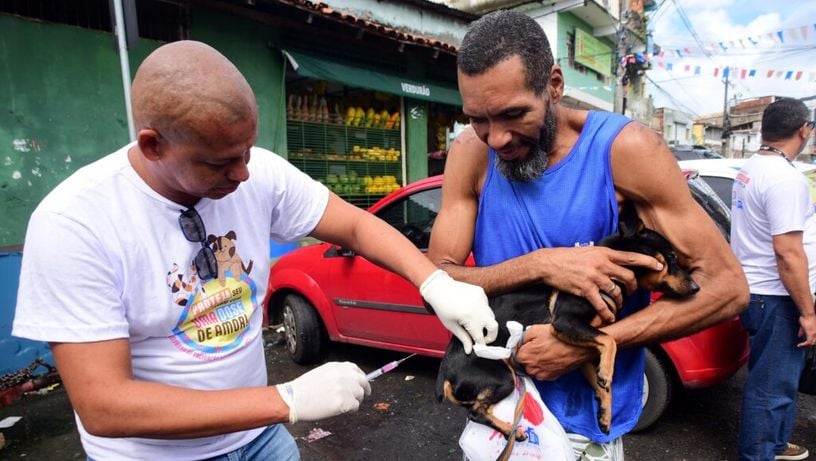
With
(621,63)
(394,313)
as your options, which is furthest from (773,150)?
(621,63)

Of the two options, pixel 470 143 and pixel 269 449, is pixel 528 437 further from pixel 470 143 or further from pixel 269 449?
pixel 470 143

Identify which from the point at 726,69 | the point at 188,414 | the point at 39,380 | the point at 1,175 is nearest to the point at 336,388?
the point at 188,414

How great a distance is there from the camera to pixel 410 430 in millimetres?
3598

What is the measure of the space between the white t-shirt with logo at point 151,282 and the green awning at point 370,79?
19.4 ft

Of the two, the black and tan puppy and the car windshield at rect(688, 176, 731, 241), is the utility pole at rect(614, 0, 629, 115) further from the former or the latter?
the black and tan puppy

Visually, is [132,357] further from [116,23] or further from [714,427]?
[714,427]

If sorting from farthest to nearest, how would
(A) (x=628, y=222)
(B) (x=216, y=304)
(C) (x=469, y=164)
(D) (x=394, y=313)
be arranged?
(D) (x=394, y=313) < (C) (x=469, y=164) < (A) (x=628, y=222) < (B) (x=216, y=304)

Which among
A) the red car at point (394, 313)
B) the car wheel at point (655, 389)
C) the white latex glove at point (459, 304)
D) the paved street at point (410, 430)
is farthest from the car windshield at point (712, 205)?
the white latex glove at point (459, 304)

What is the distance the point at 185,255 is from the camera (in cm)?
131

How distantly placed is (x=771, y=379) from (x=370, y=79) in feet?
21.9

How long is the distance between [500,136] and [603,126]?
348 millimetres

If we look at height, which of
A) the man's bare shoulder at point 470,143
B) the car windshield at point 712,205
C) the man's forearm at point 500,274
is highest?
the man's bare shoulder at point 470,143

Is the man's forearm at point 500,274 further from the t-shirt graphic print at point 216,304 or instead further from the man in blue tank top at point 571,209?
the t-shirt graphic print at point 216,304

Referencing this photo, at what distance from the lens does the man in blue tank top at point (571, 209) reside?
4.87ft
